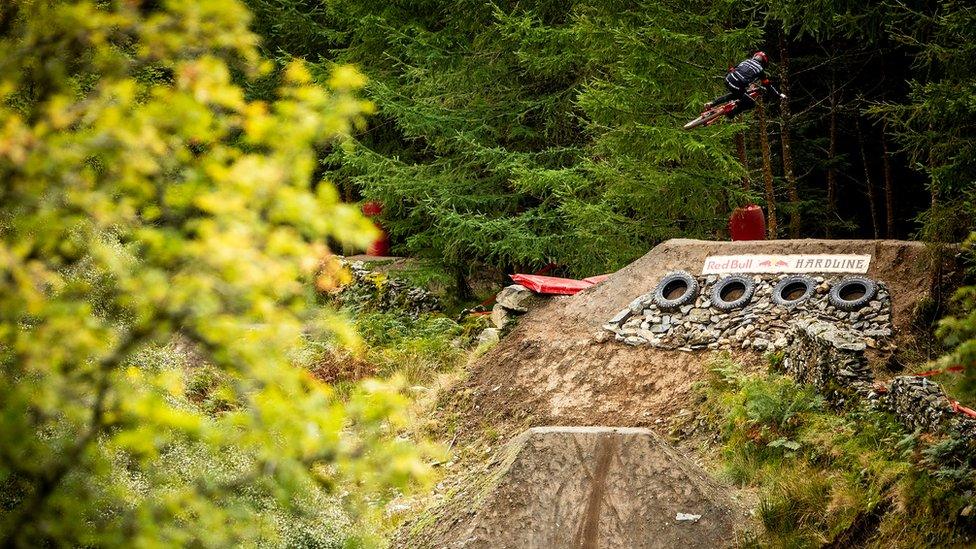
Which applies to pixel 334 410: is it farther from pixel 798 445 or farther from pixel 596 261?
pixel 596 261

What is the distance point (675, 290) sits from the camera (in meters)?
12.3

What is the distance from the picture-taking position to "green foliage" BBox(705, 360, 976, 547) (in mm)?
6762

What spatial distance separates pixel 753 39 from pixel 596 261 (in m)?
4.51

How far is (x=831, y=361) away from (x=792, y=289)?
2510 millimetres

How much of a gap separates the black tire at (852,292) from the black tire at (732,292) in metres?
1.02

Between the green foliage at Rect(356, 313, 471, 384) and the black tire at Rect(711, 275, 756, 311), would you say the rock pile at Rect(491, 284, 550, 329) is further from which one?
the black tire at Rect(711, 275, 756, 311)

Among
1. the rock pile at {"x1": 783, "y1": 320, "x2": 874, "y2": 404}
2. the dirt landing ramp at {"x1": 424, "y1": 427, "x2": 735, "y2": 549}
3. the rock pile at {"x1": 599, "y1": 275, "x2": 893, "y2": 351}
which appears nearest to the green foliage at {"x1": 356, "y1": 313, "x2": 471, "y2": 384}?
the rock pile at {"x1": 599, "y1": 275, "x2": 893, "y2": 351}

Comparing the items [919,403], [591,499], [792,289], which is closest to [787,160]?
[792,289]

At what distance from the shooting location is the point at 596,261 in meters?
15.7

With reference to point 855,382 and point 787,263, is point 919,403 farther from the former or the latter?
point 787,263

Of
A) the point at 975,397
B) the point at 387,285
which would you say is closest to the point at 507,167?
the point at 387,285

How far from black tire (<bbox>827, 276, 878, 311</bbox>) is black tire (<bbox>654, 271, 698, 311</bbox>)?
1.78m

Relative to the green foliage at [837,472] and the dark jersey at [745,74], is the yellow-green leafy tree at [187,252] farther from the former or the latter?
the dark jersey at [745,74]

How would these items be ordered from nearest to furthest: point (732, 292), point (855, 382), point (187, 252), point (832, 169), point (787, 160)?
1. point (187, 252)
2. point (855, 382)
3. point (732, 292)
4. point (787, 160)
5. point (832, 169)
